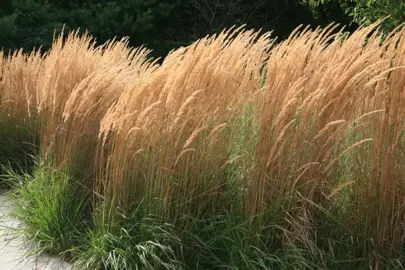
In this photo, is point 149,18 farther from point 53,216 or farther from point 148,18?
point 53,216

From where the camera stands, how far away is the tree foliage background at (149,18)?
50.8 feet

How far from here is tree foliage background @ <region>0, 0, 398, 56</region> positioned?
609 inches

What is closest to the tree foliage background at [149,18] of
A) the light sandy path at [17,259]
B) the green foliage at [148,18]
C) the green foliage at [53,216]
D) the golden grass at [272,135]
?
the green foliage at [148,18]

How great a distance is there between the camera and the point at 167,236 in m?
3.67

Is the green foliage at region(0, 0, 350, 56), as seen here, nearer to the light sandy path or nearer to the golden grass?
the light sandy path

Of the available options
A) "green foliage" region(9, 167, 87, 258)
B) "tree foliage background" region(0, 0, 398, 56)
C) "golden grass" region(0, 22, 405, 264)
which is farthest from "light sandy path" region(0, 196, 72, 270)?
"tree foliage background" region(0, 0, 398, 56)

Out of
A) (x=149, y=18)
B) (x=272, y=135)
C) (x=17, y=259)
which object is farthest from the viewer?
(x=149, y=18)

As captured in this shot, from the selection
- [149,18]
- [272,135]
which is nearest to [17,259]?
[272,135]

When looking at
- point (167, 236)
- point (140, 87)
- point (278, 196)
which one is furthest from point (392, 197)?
point (140, 87)

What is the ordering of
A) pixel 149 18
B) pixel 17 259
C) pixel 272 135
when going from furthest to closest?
pixel 149 18 < pixel 17 259 < pixel 272 135

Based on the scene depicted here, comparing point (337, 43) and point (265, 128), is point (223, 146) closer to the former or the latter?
point (265, 128)

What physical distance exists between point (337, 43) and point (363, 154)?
78 centimetres

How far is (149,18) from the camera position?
16062 millimetres

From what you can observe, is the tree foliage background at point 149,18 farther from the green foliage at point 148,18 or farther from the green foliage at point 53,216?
the green foliage at point 53,216
